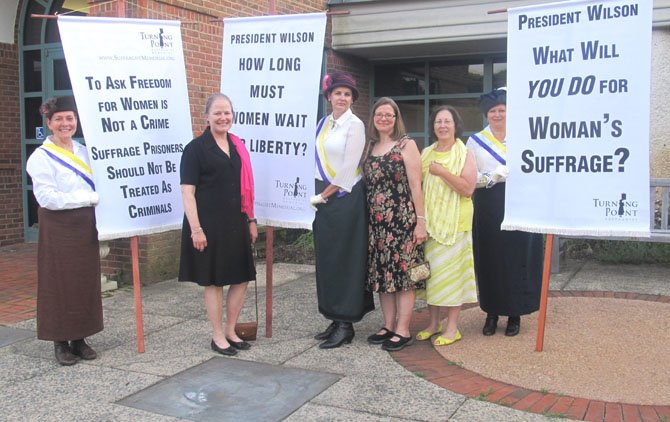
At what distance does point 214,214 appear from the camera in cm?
455

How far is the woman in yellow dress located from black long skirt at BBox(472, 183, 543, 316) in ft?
0.66

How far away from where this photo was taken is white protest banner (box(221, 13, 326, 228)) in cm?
479

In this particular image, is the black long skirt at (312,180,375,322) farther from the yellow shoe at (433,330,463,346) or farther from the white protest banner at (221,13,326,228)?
the yellow shoe at (433,330,463,346)

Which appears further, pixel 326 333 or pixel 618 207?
pixel 326 333

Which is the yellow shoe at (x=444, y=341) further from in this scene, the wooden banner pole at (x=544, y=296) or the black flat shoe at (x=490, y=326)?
the wooden banner pole at (x=544, y=296)

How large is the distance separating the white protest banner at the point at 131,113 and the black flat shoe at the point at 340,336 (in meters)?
Result: 1.46

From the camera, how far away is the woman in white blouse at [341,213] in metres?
4.66

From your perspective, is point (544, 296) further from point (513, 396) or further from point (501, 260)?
point (513, 396)

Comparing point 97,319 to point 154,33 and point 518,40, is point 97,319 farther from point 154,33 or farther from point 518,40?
point 518,40

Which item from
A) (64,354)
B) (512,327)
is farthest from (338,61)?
(64,354)

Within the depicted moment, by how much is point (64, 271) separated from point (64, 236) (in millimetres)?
241

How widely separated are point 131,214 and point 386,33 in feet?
19.8

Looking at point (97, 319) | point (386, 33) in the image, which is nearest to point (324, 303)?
point (97, 319)

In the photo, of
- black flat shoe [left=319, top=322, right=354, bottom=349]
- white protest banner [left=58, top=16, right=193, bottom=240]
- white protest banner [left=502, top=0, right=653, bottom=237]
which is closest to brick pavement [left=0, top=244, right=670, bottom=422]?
black flat shoe [left=319, top=322, right=354, bottom=349]
